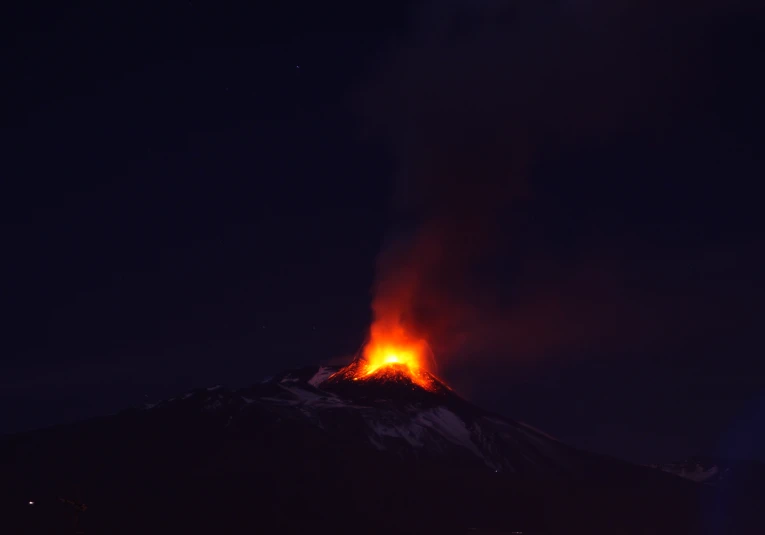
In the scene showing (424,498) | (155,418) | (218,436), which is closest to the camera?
(424,498)

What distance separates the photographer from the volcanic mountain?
138 m

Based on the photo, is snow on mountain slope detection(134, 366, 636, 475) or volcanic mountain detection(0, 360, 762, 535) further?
snow on mountain slope detection(134, 366, 636, 475)

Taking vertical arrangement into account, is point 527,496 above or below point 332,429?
below

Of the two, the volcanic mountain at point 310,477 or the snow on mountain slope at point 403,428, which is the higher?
the snow on mountain slope at point 403,428

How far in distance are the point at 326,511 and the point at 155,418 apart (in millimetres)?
58801

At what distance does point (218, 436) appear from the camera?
581 ft

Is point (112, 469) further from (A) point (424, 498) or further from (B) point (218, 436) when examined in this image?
(A) point (424, 498)

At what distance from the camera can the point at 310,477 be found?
6171 inches

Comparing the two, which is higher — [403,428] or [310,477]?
[403,428]

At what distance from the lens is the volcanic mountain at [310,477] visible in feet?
453

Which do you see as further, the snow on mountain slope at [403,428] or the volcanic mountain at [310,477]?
the snow on mountain slope at [403,428]

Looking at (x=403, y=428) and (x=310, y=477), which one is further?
(x=403, y=428)

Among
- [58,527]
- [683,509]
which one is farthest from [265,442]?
[683,509]

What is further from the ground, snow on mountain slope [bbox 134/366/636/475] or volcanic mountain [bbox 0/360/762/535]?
snow on mountain slope [bbox 134/366/636/475]
